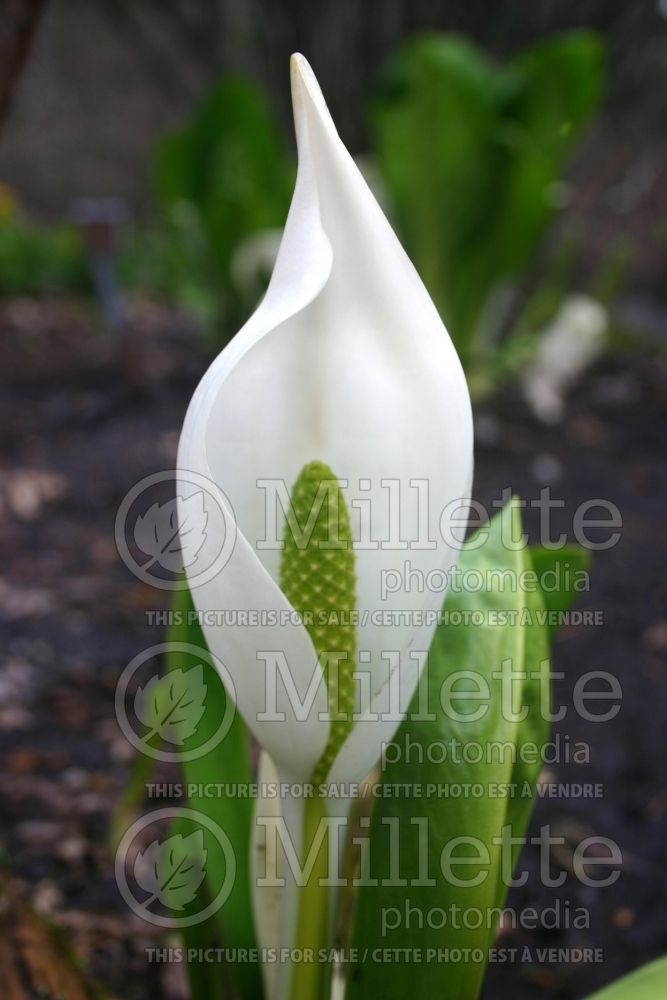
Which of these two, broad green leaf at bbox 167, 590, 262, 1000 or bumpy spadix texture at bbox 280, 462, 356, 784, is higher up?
bumpy spadix texture at bbox 280, 462, 356, 784

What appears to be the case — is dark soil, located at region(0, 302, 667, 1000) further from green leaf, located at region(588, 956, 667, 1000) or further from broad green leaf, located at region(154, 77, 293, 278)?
broad green leaf, located at region(154, 77, 293, 278)

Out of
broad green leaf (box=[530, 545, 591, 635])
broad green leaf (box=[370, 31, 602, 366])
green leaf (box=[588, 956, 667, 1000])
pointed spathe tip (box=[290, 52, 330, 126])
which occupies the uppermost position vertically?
broad green leaf (box=[370, 31, 602, 366])

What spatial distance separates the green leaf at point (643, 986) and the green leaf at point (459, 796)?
0.07 m

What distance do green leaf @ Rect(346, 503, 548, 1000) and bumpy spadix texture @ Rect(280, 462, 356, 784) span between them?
0.19 ft

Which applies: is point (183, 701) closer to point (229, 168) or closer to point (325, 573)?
point (325, 573)

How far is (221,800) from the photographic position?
56 cm

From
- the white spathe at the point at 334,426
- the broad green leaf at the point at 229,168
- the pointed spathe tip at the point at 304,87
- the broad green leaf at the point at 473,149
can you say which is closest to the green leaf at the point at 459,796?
the white spathe at the point at 334,426

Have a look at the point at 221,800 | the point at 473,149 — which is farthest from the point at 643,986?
the point at 473,149

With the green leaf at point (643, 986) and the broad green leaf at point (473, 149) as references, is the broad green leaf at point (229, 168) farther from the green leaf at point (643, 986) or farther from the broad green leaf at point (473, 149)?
the green leaf at point (643, 986)

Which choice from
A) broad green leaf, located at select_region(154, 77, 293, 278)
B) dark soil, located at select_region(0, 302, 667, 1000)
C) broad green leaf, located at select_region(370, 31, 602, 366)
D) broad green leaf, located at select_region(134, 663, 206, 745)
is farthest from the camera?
broad green leaf, located at select_region(154, 77, 293, 278)

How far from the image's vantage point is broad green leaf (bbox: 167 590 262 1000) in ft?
1.77

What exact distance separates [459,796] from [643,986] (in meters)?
0.13

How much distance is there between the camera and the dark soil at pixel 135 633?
32.6 inches

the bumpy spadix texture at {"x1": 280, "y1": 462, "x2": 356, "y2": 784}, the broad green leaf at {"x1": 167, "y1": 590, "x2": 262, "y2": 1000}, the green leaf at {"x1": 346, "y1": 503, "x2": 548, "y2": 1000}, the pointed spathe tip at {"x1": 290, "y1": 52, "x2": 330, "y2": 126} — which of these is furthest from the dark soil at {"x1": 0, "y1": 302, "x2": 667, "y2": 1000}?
the pointed spathe tip at {"x1": 290, "y1": 52, "x2": 330, "y2": 126}
